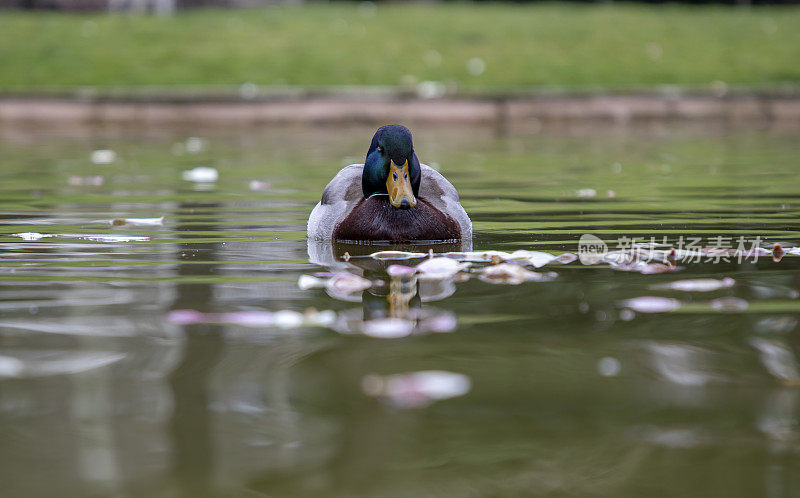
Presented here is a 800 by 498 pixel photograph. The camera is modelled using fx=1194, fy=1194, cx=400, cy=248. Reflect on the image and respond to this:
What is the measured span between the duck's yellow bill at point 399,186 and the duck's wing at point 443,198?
0.94ft

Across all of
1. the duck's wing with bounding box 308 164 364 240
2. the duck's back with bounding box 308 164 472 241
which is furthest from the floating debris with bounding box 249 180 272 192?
the duck's back with bounding box 308 164 472 241

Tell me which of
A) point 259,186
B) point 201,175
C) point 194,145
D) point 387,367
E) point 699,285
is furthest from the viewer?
point 194,145

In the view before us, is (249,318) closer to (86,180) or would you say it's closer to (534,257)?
(534,257)

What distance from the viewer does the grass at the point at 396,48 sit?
591 inches

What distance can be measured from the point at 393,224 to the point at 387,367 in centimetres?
235

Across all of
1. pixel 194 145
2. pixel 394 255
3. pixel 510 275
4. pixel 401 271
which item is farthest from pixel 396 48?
pixel 510 275

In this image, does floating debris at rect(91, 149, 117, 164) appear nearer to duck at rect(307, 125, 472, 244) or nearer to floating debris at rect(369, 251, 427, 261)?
duck at rect(307, 125, 472, 244)

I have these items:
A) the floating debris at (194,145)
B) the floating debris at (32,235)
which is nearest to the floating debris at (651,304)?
the floating debris at (32,235)

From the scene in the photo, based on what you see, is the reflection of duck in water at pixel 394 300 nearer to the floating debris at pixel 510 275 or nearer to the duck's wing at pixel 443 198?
the floating debris at pixel 510 275

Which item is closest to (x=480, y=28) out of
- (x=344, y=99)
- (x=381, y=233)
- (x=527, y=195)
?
(x=344, y=99)

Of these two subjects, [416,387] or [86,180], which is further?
[86,180]

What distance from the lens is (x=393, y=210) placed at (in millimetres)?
5094

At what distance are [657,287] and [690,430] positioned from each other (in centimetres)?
163

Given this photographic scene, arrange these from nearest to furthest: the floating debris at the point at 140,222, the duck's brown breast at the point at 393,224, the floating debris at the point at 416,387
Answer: the floating debris at the point at 416,387, the duck's brown breast at the point at 393,224, the floating debris at the point at 140,222
